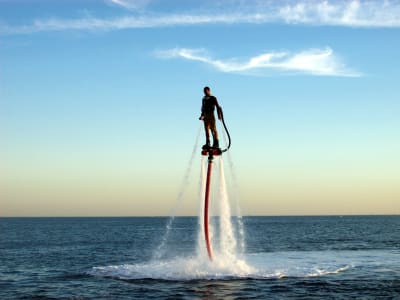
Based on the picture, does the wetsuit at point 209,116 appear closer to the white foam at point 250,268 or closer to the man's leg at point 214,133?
the man's leg at point 214,133

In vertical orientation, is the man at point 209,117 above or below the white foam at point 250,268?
above

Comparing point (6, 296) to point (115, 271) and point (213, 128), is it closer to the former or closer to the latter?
point (115, 271)

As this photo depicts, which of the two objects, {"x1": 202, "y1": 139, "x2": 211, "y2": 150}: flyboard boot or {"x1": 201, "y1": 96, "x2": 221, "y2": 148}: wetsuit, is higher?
Answer: {"x1": 201, "y1": 96, "x2": 221, "y2": 148}: wetsuit

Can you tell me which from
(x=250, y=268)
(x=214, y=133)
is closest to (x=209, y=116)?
(x=214, y=133)

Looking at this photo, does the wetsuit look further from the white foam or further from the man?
the white foam

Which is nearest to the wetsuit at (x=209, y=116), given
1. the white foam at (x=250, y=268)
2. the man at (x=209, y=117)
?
the man at (x=209, y=117)

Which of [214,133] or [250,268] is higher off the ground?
[214,133]

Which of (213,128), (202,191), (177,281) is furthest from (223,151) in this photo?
(177,281)

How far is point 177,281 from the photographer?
33.0 metres

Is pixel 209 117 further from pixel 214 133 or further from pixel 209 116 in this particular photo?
pixel 214 133

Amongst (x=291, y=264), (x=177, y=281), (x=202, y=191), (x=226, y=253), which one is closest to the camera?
(x=202, y=191)

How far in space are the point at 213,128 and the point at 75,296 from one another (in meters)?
14.1

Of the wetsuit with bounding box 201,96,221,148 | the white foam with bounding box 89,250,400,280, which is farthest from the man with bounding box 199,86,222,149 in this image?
the white foam with bounding box 89,250,400,280

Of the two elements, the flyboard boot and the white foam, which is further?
the white foam
